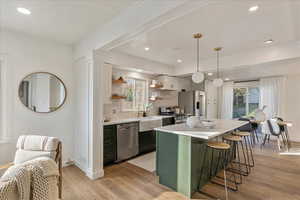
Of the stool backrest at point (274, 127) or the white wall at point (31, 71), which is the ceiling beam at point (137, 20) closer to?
the white wall at point (31, 71)

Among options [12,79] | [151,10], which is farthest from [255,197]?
[12,79]

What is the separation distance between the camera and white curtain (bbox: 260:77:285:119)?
547cm

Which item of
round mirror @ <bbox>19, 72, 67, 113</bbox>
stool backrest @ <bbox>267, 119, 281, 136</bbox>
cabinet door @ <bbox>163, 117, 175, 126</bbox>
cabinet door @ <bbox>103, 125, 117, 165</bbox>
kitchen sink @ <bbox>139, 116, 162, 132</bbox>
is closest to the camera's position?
round mirror @ <bbox>19, 72, 67, 113</bbox>

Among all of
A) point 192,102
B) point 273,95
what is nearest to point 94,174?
point 192,102

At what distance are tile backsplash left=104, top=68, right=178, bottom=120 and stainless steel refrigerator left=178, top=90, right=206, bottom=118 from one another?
27 cm

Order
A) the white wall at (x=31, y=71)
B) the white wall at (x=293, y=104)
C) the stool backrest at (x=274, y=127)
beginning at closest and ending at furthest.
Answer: the white wall at (x=31, y=71) → the stool backrest at (x=274, y=127) → the white wall at (x=293, y=104)

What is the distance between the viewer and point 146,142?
13.2ft

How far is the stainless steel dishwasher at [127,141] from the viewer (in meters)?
3.41

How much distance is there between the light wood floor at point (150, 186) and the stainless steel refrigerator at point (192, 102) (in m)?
2.62

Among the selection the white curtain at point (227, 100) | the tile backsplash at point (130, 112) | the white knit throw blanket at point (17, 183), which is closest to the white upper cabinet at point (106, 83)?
the tile backsplash at point (130, 112)

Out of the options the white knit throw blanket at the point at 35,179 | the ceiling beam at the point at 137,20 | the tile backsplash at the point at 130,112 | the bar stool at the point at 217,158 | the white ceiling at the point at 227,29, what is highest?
the white ceiling at the point at 227,29

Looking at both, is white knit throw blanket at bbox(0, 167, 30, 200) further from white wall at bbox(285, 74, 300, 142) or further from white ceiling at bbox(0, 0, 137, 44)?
white wall at bbox(285, 74, 300, 142)

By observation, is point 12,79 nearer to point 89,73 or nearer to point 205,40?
point 89,73

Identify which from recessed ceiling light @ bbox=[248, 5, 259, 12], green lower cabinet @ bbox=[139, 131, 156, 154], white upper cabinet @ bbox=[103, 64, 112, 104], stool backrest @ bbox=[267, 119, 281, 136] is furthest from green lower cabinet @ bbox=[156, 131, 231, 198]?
stool backrest @ bbox=[267, 119, 281, 136]
